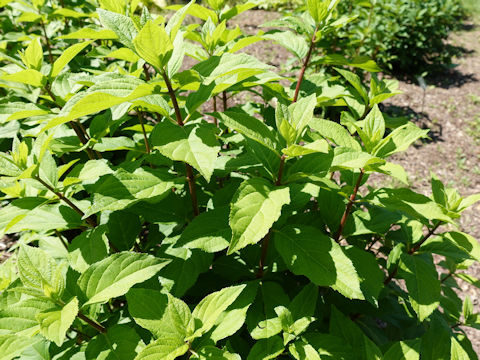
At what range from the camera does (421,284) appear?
1.60 meters

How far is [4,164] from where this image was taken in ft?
4.89

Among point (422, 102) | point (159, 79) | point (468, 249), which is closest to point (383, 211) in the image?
point (468, 249)

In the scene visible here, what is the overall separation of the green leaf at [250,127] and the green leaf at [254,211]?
158 millimetres

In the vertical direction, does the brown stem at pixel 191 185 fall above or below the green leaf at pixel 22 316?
above

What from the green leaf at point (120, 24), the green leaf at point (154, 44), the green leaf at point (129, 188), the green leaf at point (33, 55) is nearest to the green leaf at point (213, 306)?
the green leaf at point (129, 188)

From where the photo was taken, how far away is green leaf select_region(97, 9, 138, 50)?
1242mm

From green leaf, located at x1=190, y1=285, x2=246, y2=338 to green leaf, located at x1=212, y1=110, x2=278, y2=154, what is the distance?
0.56 meters

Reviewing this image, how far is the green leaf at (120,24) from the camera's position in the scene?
4.08ft

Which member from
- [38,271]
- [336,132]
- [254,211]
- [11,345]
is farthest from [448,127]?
[11,345]

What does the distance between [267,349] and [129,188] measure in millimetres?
869

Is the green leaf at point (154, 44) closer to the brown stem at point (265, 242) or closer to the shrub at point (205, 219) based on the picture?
the shrub at point (205, 219)

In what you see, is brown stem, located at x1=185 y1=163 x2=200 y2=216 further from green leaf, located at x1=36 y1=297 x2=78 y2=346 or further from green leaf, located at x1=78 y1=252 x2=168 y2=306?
green leaf, located at x1=36 y1=297 x2=78 y2=346

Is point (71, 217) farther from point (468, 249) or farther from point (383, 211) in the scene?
point (468, 249)

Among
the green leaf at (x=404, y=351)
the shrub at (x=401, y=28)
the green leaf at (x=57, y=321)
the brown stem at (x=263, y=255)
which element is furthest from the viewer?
the shrub at (x=401, y=28)
